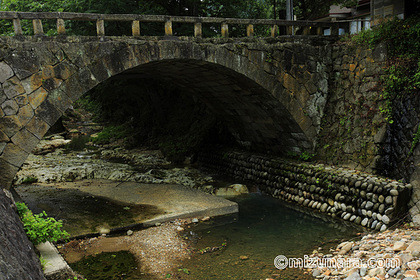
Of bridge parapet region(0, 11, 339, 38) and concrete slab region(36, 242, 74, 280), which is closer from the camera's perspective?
concrete slab region(36, 242, 74, 280)

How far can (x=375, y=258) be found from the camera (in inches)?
220

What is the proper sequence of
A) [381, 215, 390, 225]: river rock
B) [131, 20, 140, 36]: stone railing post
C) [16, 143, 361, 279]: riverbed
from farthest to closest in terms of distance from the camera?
[131, 20, 140, 36]: stone railing post
[381, 215, 390, 225]: river rock
[16, 143, 361, 279]: riverbed

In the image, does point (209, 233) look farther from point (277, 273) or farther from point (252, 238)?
point (277, 273)

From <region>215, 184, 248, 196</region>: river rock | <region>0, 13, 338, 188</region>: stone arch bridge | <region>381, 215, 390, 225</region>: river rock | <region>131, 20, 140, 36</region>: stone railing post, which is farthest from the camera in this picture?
<region>215, 184, 248, 196</region>: river rock

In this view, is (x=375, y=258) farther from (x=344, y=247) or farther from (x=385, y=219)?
(x=385, y=219)

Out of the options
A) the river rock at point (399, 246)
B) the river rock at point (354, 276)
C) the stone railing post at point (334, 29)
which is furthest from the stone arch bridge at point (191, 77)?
the river rock at point (354, 276)

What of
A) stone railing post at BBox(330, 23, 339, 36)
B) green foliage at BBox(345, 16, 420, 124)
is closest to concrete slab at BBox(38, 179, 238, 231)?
green foliage at BBox(345, 16, 420, 124)

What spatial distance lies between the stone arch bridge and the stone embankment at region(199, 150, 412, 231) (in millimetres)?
963

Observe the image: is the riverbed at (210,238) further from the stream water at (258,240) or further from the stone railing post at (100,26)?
the stone railing post at (100,26)

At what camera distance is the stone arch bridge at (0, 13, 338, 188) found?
701cm

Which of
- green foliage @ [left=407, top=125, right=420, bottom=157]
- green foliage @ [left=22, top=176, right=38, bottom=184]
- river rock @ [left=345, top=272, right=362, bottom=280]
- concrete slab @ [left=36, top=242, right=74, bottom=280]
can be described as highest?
green foliage @ [left=407, top=125, right=420, bottom=157]

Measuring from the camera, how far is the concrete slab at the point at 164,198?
28.9 ft

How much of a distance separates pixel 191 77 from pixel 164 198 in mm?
4108

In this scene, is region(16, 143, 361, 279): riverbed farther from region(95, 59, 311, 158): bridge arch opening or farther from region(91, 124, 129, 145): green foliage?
region(91, 124, 129, 145): green foliage
